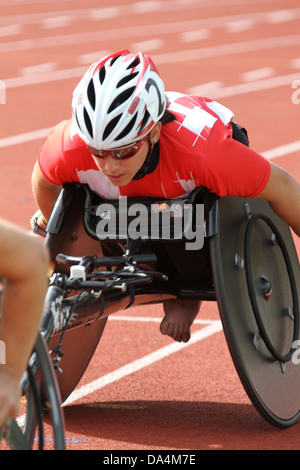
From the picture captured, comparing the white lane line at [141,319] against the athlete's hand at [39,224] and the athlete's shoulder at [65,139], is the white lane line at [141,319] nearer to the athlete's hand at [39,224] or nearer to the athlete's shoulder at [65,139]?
the athlete's hand at [39,224]

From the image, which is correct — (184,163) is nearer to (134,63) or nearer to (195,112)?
(195,112)

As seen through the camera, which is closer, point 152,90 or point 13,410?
point 13,410

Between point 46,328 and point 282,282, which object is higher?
point 282,282

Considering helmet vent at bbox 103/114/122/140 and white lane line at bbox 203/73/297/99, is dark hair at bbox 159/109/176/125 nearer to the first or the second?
helmet vent at bbox 103/114/122/140

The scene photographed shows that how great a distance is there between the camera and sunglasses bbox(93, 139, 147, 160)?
436 cm

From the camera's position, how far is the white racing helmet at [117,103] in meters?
4.33

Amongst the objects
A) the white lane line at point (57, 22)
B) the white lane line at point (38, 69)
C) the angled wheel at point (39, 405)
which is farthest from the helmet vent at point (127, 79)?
the white lane line at point (57, 22)

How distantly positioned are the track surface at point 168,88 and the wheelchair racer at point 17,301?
1.87 metres

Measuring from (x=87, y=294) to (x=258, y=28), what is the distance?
1822 cm

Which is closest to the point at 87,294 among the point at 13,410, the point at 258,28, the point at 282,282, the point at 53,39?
the point at 282,282

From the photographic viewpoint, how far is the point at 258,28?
21781 millimetres

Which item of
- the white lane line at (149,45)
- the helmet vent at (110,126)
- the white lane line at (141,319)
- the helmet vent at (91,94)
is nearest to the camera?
the helmet vent at (110,126)
